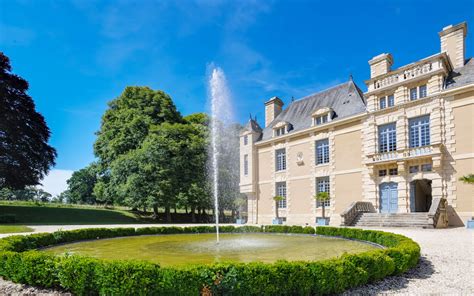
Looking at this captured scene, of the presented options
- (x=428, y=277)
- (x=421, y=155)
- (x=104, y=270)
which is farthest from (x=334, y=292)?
(x=421, y=155)

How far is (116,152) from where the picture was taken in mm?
34281

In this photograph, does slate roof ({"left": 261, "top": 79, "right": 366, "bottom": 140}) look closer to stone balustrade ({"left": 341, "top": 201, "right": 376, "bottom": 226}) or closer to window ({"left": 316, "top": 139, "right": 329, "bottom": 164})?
window ({"left": 316, "top": 139, "right": 329, "bottom": 164})

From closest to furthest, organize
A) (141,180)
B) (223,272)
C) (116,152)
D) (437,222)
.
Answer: (223,272)
(437,222)
(141,180)
(116,152)

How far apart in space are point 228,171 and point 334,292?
31.9 metres

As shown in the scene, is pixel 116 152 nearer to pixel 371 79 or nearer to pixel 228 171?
pixel 228 171

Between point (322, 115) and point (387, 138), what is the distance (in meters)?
5.94

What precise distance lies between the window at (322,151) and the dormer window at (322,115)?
165 cm

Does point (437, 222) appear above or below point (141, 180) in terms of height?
below

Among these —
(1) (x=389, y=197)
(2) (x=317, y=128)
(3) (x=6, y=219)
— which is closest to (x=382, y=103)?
(2) (x=317, y=128)

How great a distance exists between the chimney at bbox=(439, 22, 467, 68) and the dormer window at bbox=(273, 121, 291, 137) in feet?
42.9

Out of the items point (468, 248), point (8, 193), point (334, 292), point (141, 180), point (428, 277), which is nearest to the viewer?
point (334, 292)

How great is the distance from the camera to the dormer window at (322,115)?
26775 millimetres

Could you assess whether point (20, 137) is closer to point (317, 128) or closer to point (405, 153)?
point (317, 128)

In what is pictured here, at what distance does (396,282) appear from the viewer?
6891mm
